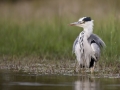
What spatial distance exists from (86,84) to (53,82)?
0.62 metres

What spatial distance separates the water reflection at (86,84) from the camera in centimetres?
845

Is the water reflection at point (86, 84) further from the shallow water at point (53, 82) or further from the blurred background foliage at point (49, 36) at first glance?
the blurred background foliage at point (49, 36)

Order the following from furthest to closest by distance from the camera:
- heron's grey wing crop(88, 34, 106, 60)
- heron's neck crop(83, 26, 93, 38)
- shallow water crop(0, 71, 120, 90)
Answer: heron's neck crop(83, 26, 93, 38) → heron's grey wing crop(88, 34, 106, 60) → shallow water crop(0, 71, 120, 90)

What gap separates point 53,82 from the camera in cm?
922

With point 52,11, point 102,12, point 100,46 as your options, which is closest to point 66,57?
point 100,46

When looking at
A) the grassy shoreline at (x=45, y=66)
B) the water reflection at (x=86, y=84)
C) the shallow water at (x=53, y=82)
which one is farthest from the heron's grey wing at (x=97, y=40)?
the water reflection at (x=86, y=84)

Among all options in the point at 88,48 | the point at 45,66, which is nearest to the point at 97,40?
the point at 88,48

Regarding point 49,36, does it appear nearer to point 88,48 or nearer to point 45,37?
point 45,37

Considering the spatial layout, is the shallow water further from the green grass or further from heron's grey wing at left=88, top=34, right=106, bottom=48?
the green grass

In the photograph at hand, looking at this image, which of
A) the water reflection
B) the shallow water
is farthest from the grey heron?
the water reflection

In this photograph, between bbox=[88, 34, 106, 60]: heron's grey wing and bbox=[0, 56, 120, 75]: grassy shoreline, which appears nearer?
bbox=[0, 56, 120, 75]: grassy shoreline

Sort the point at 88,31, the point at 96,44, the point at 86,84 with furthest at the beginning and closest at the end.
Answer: the point at 88,31 < the point at 96,44 < the point at 86,84

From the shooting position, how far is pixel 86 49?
11516mm

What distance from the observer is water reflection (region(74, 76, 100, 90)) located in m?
8.45
